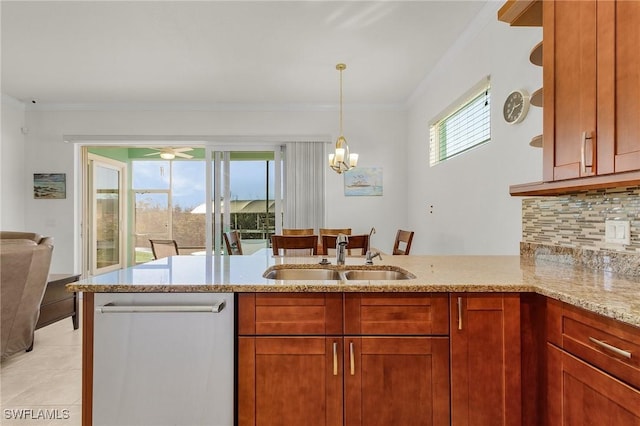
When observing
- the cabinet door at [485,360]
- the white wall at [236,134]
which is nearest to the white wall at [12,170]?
the white wall at [236,134]

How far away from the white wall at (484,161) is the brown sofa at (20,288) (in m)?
3.39

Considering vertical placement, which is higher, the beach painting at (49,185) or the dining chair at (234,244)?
the beach painting at (49,185)

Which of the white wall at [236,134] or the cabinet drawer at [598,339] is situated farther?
the white wall at [236,134]

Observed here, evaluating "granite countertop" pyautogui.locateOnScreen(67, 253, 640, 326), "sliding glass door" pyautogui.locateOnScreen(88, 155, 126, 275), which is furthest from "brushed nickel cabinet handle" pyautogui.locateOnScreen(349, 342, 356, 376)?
"sliding glass door" pyautogui.locateOnScreen(88, 155, 126, 275)

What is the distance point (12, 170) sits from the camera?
4.65 m

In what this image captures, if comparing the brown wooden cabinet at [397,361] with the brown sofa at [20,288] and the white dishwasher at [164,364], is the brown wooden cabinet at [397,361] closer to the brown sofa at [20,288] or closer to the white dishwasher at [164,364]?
the white dishwasher at [164,364]

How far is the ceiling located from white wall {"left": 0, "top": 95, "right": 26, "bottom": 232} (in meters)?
0.25

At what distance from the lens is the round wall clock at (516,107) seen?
2195mm

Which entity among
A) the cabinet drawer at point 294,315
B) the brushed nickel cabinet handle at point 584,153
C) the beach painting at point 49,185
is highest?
the beach painting at point 49,185

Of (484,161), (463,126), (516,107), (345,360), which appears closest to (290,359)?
(345,360)

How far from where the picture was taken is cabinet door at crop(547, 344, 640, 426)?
937mm

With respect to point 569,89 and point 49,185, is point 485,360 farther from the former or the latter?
point 49,185

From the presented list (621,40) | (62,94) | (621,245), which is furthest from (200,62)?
(621,245)

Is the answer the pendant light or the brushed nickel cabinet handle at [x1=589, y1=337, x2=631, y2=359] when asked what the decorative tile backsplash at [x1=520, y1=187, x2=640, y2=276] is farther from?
the pendant light
